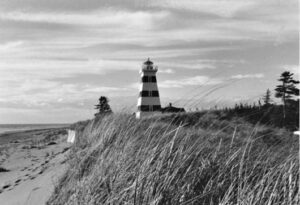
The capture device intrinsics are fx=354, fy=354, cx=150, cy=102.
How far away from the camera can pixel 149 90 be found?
23.4 metres

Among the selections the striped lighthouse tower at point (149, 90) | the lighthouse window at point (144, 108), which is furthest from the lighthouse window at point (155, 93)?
the lighthouse window at point (144, 108)

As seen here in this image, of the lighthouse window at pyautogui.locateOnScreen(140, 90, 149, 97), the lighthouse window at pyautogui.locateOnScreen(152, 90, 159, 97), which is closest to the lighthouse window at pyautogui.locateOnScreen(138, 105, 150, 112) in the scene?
the lighthouse window at pyautogui.locateOnScreen(140, 90, 149, 97)

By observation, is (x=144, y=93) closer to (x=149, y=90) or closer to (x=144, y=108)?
(x=149, y=90)

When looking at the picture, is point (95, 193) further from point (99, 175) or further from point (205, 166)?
point (205, 166)

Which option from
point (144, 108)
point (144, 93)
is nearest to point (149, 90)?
point (144, 93)

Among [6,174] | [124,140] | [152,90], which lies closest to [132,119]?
[124,140]

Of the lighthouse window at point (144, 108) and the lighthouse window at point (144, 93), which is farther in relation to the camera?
the lighthouse window at point (144, 93)

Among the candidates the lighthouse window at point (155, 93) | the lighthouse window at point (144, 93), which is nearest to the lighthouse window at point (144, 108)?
the lighthouse window at point (144, 93)

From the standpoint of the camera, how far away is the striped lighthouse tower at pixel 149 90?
2297 cm

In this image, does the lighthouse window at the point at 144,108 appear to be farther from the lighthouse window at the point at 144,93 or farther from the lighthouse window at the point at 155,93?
the lighthouse window at the point at 155,93

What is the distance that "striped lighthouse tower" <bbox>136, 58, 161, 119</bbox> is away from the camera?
23.0 m

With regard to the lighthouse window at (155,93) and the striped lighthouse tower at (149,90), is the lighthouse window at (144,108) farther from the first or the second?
the lighthouse window at (155,93)

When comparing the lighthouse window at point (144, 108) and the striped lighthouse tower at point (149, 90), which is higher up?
the striped lighthouse tower at point (149, 90)

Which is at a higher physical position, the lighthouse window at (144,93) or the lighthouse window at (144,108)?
the lighthouse window at (144,93)
